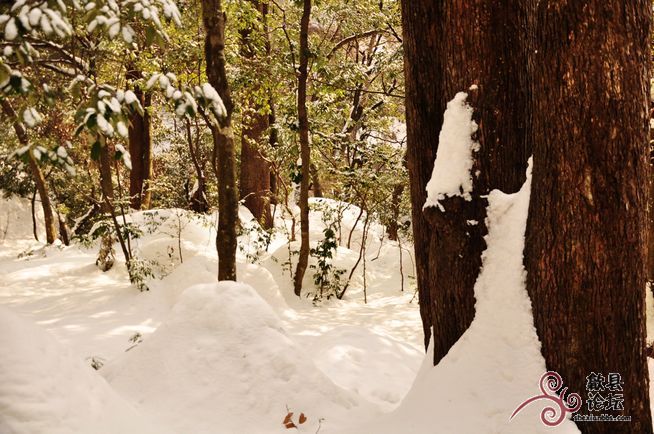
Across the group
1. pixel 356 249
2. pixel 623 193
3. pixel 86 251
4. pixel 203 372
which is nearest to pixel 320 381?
pixel 203 372

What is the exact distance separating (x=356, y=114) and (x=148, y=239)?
22.8 feet

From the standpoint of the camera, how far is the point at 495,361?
2785 millimetres

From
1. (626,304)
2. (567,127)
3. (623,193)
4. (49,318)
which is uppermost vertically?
(567,127)

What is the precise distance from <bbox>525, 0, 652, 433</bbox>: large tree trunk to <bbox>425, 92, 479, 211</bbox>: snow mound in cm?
40

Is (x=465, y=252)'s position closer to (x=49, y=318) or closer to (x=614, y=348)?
(x=614, y=348)

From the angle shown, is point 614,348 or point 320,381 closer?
point 614,348

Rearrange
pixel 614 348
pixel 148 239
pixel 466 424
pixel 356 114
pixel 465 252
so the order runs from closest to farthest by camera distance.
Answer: pixel 614 348 < pixel 466 424 < pixel 465 252 < pixel 148 239 < pixel 356 114

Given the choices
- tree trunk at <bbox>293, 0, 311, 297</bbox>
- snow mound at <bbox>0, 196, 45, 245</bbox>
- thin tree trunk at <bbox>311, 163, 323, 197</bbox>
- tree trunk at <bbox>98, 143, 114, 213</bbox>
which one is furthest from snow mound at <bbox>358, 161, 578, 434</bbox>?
snow mound at <bbox>0, 196, 45, 245</bbox>

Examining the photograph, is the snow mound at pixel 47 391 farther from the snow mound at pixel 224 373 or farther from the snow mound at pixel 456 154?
the snow mound at pixel 456 154

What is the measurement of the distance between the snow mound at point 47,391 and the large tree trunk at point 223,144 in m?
3.19

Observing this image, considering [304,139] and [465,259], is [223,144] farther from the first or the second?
[465,259]

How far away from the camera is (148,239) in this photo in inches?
416

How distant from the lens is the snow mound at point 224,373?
337 cm

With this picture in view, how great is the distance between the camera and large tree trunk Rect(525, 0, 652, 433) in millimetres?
2336
